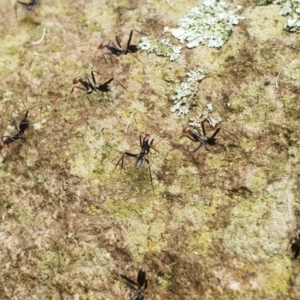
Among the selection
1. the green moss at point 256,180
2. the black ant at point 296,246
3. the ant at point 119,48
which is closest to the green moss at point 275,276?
the black ant at point 296,246

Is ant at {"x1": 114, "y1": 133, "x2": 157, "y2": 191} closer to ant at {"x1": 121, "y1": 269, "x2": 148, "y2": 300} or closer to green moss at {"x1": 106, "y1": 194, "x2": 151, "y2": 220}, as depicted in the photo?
green moss at {"x1": 106, "y1": 194, "x2": 151, "y2": 220}

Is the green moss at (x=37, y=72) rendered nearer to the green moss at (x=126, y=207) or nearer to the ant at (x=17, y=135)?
the ant at (x=17, y=135)

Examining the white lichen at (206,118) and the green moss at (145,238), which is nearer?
the green moss at (145,238)

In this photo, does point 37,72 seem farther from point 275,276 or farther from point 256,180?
point 275,276

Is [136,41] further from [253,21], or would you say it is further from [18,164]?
[18,164]

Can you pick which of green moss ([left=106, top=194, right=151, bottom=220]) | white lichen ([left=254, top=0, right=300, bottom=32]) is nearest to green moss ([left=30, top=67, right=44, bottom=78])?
green moss ([left=106, top=194, right=151, bottom=220])

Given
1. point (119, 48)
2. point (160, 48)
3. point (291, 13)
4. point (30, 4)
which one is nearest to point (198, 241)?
point (160, 48)
